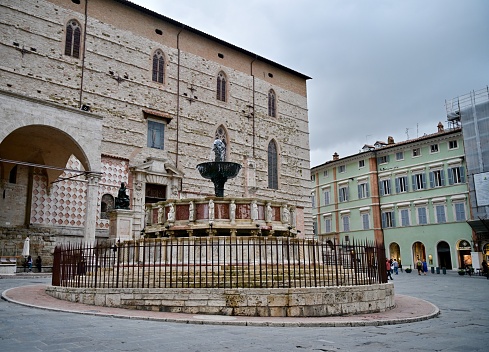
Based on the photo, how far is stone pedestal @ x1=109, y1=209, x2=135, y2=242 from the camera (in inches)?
666

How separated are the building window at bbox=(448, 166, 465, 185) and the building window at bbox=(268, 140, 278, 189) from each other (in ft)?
Answer: 47.1

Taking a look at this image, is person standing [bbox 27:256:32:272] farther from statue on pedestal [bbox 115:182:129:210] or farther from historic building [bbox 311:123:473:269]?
historic building [bbox 311:123:473:269]

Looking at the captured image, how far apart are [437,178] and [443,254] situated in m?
6.13

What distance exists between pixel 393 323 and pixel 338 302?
Result: 109 centimetres

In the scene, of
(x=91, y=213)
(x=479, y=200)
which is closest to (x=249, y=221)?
(x=91, y=213)

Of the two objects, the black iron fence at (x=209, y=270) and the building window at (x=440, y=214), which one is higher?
the building window at (x=440, y=214)

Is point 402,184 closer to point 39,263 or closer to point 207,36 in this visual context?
point 207,36

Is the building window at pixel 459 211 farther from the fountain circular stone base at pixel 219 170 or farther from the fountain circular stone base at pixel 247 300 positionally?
the fountain circular stone base at pixel 247 300

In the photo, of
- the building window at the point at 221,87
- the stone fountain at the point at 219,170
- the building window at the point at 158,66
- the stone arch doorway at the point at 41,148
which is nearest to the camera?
the stone fountain at the point at 219,170

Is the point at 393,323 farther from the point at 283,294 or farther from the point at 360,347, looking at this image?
the point at 360,347

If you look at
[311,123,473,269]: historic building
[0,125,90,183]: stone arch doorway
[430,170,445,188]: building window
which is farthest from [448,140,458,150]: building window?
[0,125,90,183]: stone arch doorway

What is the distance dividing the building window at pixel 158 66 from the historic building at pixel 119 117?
0.07 metres

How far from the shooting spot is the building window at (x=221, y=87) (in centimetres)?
2830

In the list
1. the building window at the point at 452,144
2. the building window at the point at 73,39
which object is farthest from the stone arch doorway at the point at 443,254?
the building window at the point at 73,39
